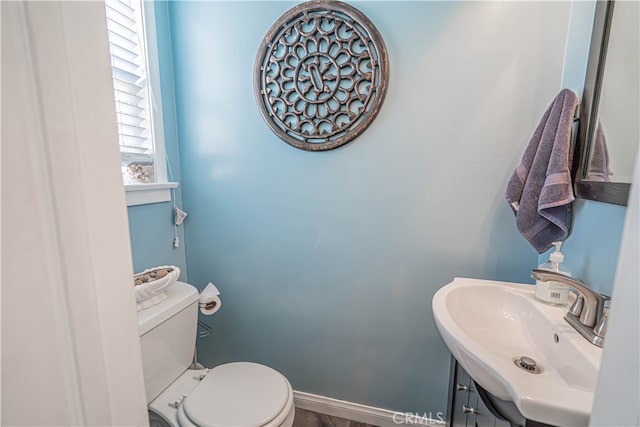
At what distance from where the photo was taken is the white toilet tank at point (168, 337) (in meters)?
1.06

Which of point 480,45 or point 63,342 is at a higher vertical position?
point 480,45

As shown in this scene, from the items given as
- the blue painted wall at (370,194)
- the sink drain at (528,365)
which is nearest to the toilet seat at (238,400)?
the blue painted wall at (370,194)

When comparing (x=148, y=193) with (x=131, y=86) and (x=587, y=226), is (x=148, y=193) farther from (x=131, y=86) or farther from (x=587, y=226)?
(x=587, y=226)

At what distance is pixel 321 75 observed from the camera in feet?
4.17

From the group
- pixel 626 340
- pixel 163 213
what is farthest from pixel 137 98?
pixel 626 340

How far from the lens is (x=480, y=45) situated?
1.13 metres

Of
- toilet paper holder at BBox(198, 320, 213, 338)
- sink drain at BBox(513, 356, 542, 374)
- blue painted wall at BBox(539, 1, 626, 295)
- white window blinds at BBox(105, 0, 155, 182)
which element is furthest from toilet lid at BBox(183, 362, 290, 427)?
blue painted wall at BBox(539, 1, 626, 295)

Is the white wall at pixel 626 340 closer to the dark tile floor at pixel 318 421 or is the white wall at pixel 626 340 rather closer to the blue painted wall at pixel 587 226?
the blue painted wall at pixel 587 226

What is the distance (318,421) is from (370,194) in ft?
4.12

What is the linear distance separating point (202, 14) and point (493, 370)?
183cm

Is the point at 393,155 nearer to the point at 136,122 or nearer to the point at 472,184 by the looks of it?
the point at 472,184

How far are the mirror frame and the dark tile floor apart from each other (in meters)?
1.48

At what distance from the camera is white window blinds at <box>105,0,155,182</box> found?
1.21 metres

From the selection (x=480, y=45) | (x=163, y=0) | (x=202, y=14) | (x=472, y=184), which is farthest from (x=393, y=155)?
(x=163, y=0)
